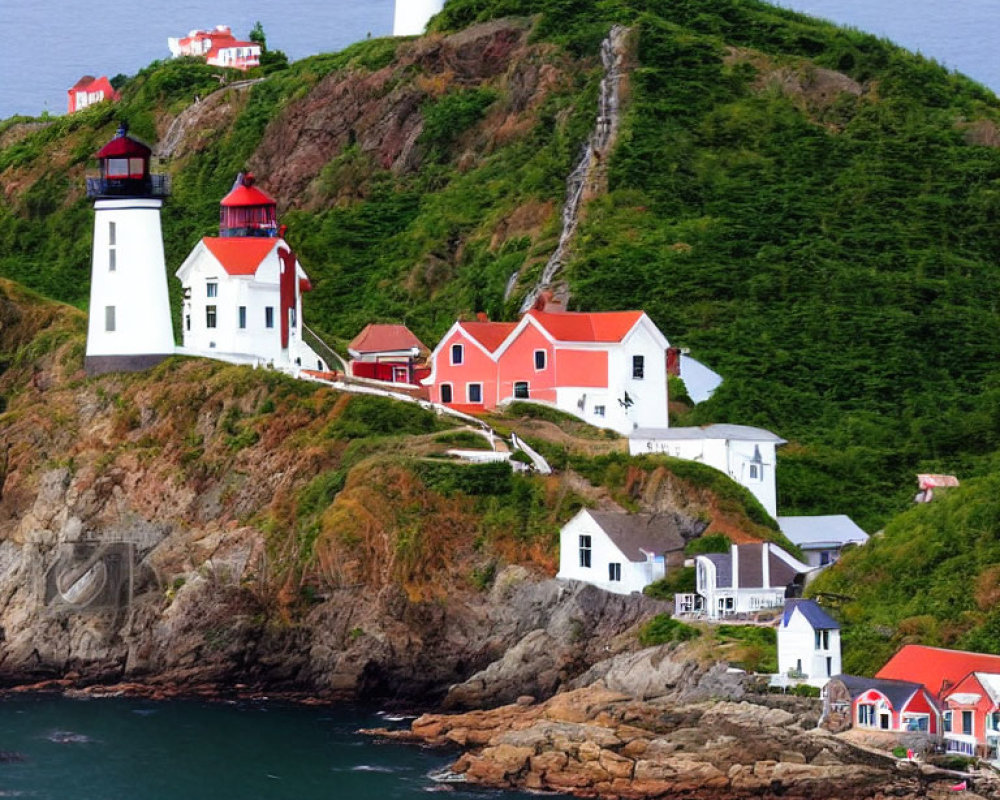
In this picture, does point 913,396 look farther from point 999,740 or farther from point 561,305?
point 999,740

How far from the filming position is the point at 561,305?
88.4 metres

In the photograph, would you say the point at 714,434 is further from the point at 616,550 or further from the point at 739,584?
the point at 739,584

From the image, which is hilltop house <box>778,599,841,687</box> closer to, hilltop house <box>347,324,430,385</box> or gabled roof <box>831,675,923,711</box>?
gabled roof <box>831,675,923,711</box>

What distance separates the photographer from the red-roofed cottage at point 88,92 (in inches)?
5399

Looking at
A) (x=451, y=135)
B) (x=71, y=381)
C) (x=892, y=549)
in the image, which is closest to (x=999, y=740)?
(x=892, y=549)

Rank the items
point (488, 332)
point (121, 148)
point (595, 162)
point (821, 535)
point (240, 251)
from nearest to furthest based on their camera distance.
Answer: point (821, 535) < point (488, 332) < point (121, 148) < point (240, 251) < point (595, 162)

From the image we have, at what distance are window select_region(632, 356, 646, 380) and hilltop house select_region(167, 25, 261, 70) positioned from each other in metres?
49.6

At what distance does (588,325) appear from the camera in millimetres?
81438

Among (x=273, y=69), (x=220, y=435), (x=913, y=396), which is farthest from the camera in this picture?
(x=273, y=69)

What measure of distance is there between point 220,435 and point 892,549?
918 inches

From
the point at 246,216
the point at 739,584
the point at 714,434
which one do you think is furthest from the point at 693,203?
the point at 739,584

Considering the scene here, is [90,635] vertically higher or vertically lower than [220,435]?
lower

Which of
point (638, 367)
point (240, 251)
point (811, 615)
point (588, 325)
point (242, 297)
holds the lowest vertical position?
point (811, 615)

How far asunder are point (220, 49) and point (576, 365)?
179 feet
